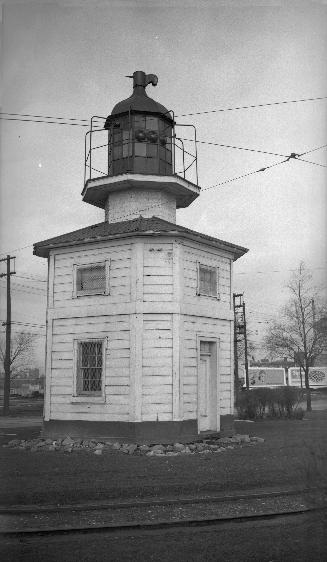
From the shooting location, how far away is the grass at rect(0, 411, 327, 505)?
899 centimetres

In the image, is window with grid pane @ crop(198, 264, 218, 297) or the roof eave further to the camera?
window with grid pane @ crop(198, 264, 218, 297)

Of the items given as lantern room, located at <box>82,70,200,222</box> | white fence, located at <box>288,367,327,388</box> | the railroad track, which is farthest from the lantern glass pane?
white fence, located at <box>288,367,327,388</box>

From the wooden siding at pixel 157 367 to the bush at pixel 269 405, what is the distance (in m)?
10.6

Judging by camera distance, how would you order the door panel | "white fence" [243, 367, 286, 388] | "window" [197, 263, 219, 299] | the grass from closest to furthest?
1. the grass
2. the door panel
3. "window" [197, 263, 219, 299]
4. "white fence" [243, 367, 286, 388]

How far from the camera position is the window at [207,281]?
16.5m

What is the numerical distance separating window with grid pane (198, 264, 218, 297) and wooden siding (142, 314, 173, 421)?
1.82 meters

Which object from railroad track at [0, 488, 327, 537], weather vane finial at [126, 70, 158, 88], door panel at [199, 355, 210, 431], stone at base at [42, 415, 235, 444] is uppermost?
weather vane finial at [126, 70, 158, 88]

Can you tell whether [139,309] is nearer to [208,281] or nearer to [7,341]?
[208,281]

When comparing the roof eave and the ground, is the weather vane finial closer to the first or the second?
the roof eave

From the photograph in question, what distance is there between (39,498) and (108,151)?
12.7 metres

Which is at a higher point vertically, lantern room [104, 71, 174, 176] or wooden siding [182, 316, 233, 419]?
lantern room [104, 71, 174, 176]

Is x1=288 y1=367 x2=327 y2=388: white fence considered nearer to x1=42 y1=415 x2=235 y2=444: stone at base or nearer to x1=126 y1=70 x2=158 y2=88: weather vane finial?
x1=126 y1=70 x2=158 y2=88: weather vane finial

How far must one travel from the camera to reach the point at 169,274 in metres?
15.5

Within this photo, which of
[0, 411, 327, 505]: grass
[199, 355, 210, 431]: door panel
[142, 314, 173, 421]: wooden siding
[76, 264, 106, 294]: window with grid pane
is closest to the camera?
[0, 411, 327, 505]: grass
